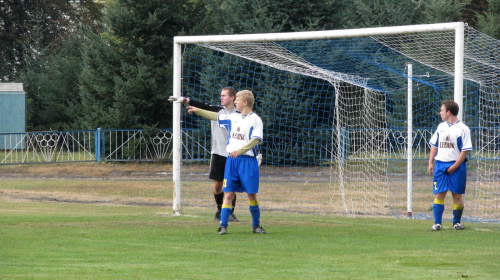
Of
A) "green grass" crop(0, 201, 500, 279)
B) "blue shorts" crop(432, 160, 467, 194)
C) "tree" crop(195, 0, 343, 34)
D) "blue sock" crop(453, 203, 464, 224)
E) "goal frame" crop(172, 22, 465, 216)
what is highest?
"tree" crop(195, 0, 343, 34)

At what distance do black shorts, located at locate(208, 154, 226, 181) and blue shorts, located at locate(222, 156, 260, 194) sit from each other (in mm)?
1479

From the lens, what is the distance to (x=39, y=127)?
36.0 metres

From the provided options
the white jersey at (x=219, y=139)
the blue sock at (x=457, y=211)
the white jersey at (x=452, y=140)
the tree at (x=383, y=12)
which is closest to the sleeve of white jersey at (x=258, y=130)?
the white jersey at (x=219, y=139)

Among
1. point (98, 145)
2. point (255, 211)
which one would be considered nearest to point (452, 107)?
point (255, 211)

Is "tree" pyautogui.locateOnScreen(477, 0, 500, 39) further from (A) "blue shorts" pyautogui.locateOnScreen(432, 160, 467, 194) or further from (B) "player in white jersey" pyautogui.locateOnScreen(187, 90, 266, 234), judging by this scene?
(B) "player in white jersey" pyautogui.locateOnScreen(187, 90, 266, 234)

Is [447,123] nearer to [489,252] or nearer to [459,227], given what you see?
[459,227]

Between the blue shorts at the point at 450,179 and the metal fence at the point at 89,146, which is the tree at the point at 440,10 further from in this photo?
the blue shorts at the point at 450,179

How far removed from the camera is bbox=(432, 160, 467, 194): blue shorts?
32.9 feet

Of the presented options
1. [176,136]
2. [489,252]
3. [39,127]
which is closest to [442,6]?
[39,127]

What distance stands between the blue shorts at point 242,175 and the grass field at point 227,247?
63 centimetres

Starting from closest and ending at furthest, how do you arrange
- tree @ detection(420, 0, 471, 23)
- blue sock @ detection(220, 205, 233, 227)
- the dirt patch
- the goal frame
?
blue sock @ detection(220, 205, 233, 227)
the goal frame
the dirt patch
tree @ detection(420, 0, 471, 23)

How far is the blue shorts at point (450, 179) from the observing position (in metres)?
10.0

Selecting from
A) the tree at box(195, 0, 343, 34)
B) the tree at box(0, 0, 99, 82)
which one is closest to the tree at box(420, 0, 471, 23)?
the tree at box(195, 0, 343, 34)

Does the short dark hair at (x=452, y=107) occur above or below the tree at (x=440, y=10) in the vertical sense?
below
